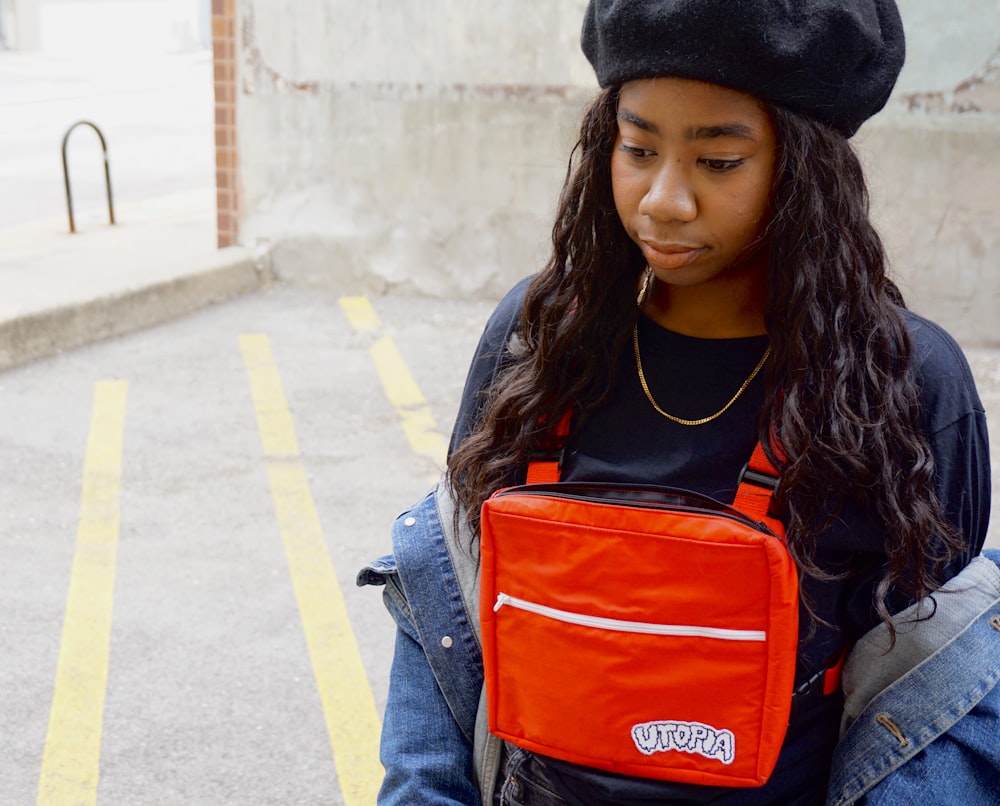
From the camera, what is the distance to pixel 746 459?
66.0 inches

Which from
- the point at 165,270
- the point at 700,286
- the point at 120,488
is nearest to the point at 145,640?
the point at 120,488

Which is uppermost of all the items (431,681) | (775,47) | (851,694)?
(775,47)

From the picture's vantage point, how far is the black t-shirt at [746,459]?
5.32ft

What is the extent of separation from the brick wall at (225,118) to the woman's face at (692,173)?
730 centimetres

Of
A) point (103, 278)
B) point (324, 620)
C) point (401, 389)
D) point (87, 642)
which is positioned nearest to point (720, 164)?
point (324, 620)

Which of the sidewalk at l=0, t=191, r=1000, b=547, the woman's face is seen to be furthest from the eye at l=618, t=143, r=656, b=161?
the sidewalk at l=0, t=191, r=1000, b=547

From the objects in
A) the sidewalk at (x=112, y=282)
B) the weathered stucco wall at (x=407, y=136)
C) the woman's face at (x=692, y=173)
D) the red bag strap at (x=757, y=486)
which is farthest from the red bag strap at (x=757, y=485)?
the weathered stucco wall at (x=407, y=136)

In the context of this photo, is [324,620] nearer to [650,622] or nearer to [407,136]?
[650,622]

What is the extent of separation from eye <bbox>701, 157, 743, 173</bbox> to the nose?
0.03 metres

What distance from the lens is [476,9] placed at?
7.89 meters

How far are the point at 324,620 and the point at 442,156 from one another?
460cm

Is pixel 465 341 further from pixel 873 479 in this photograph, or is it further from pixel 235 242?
pixel 873 479

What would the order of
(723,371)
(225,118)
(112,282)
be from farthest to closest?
(225,118), (112,282), (723,371)

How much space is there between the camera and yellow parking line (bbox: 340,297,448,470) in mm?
5922
